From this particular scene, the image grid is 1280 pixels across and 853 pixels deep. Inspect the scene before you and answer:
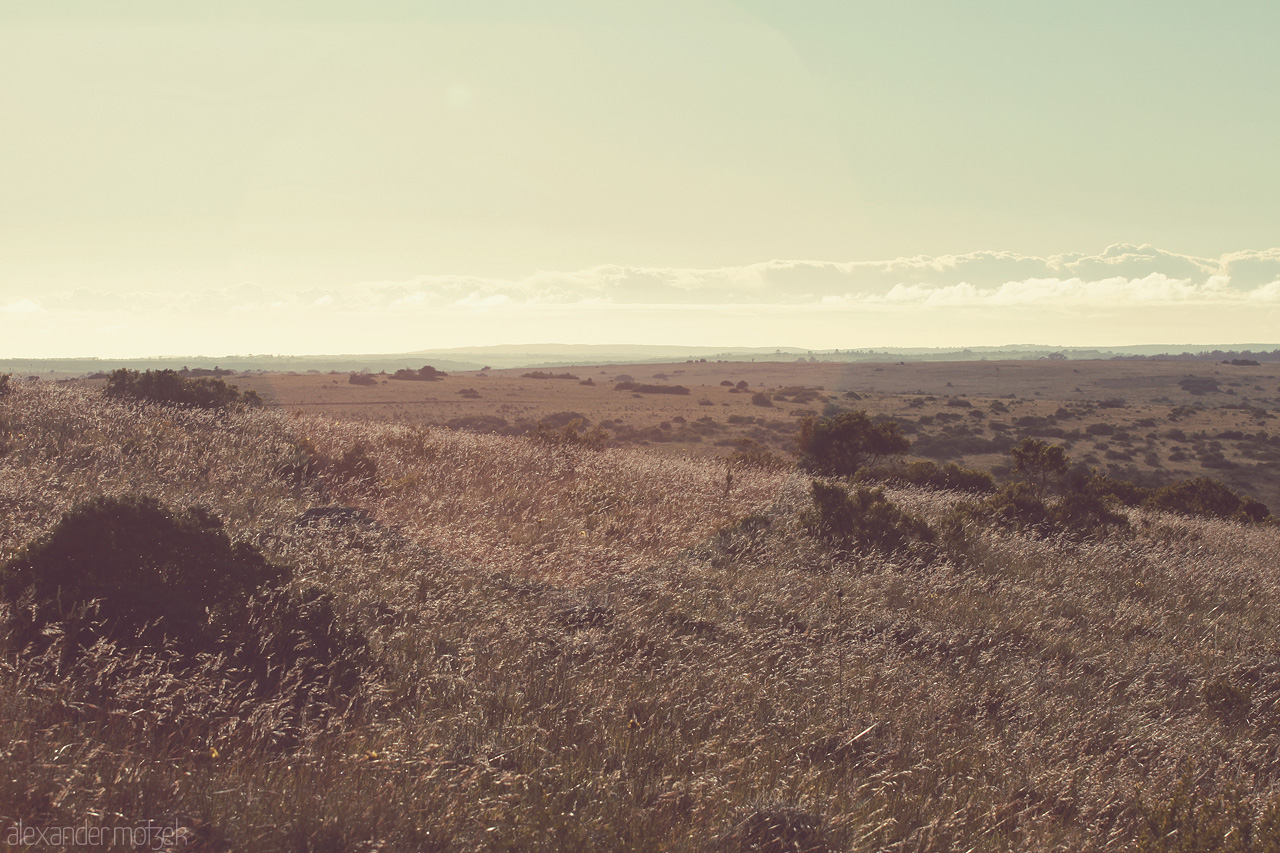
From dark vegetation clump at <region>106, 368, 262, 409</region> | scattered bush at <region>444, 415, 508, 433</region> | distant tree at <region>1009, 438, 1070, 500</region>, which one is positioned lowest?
distant tree at <region>1009, 438, 1070, 500</region>

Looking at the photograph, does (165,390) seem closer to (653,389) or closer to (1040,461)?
(1040,461)

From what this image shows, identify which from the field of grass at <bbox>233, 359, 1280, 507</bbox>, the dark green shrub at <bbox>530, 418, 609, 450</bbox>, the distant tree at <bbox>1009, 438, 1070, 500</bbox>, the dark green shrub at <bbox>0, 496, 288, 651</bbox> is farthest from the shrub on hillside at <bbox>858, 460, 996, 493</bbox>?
the dark green shrub at <bbox>0, 496, 288, 651</bbox>

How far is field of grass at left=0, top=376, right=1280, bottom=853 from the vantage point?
139 inches

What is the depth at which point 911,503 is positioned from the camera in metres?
14.0

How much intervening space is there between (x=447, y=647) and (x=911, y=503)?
1102 cm

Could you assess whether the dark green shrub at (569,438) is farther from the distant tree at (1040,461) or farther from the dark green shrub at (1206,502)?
the dark green shrub at (1206,502)

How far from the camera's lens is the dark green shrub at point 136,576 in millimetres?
4520

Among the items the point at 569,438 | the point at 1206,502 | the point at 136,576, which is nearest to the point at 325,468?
the point at 136,576

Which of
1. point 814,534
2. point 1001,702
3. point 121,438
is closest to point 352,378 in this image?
point 121,438

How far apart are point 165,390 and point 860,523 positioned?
15.5 meters

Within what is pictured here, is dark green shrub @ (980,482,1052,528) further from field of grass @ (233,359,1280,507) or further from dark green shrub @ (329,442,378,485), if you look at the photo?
field of grass @ (233,359,1280,507)

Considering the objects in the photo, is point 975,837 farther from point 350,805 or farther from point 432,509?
point 432,509

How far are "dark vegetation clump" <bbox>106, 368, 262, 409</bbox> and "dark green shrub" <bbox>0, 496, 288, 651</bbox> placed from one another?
11441 mm

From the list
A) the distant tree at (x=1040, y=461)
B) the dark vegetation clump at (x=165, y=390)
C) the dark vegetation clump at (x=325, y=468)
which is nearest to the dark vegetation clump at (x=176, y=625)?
the dark vegetation clump at (x=325, y=468)
